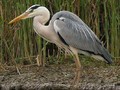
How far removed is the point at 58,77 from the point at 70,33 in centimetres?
64

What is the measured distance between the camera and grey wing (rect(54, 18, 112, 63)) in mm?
6457

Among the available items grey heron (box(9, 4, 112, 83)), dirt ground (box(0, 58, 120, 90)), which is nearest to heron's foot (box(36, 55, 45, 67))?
dirt ground (box(0, 58, 120, 90))

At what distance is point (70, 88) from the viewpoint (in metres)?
6.30

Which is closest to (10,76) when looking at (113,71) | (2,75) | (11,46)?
(2,75)

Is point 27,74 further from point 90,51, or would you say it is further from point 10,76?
point 90,51

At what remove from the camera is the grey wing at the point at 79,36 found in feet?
21.2

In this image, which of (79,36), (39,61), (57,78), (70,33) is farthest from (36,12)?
(39,61)

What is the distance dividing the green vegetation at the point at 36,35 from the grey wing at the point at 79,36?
0.99 meters

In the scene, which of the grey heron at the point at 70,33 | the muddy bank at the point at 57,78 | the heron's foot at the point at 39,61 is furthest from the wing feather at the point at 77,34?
the heron's foot at the point at 39,61

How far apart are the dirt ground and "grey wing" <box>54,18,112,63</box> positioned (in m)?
0.35

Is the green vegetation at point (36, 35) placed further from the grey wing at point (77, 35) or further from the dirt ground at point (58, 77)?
the grey wing at point (77, 35)

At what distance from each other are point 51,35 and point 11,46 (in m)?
1.49

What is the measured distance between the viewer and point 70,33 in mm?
6578

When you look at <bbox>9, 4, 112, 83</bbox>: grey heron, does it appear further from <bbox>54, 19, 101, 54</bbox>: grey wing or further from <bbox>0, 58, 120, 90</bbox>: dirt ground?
<bbox>0, 58, 120, 90</bbox>: dirt ground
